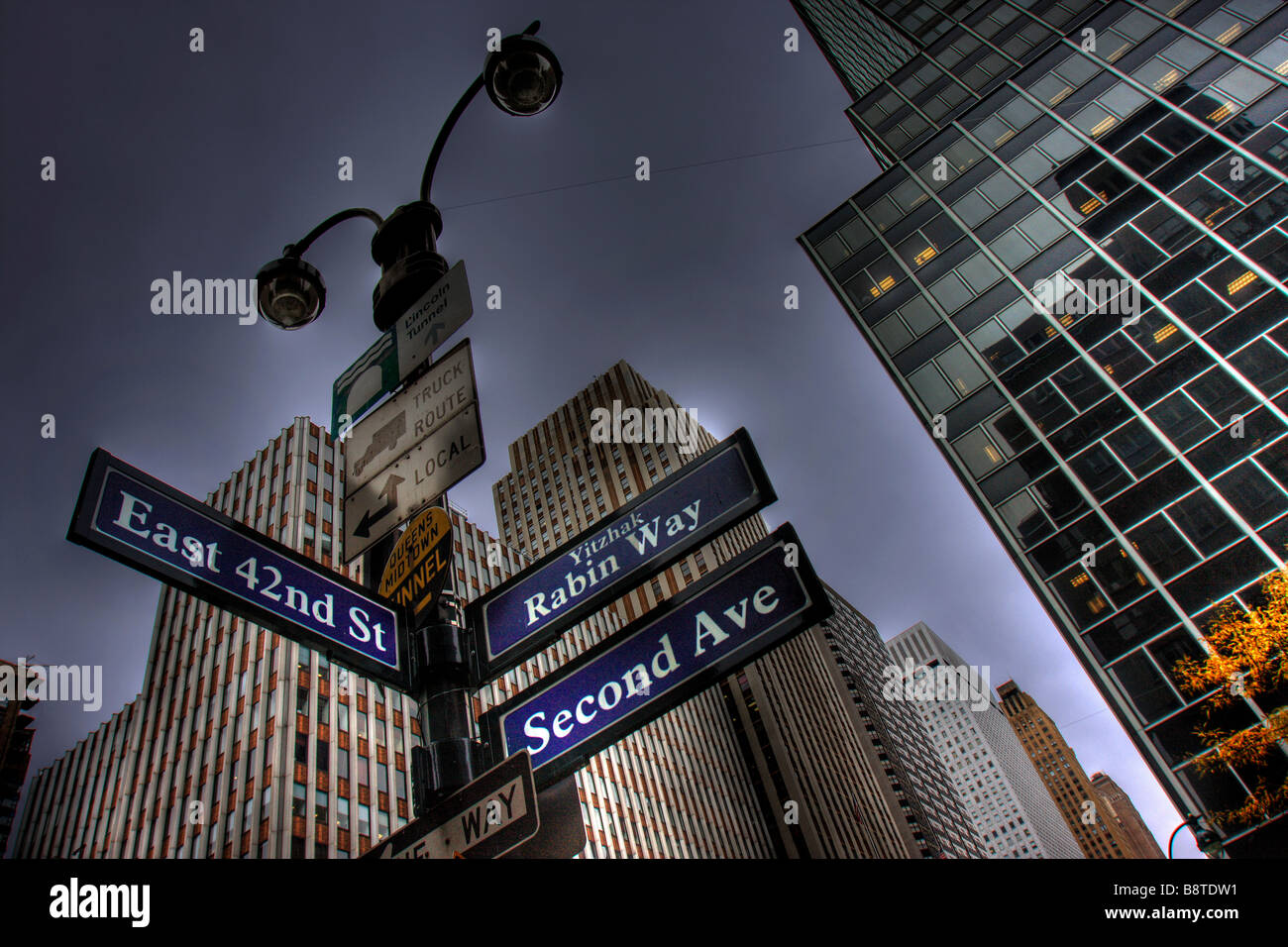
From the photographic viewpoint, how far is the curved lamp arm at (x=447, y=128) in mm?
5215

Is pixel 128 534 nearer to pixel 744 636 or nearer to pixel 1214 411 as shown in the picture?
pixel 744 636

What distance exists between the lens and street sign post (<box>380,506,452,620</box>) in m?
3.68

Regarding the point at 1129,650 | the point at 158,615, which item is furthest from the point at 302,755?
the point at 1129,650

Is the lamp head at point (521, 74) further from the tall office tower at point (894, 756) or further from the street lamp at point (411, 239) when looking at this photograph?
the tall office tower at point (894, 756)

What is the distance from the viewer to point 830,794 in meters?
103

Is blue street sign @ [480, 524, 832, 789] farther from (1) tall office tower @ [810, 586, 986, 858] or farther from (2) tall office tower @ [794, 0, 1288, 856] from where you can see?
(1) tall office tower @ [810, 586, 986, 858]

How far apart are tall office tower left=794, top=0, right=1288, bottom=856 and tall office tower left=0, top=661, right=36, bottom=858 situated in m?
121

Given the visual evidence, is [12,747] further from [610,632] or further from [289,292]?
[289,292]

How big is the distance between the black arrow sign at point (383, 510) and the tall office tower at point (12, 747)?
413ft

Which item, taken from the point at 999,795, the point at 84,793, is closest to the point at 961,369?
the point at 84,793

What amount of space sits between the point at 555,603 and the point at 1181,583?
30.7 metres

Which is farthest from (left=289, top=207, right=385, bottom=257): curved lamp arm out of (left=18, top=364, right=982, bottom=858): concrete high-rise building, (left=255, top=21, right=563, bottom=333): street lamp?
(left=18, top=364, right=982, bottom=858): concrete high-rise building

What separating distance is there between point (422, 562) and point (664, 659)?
4.52ft
